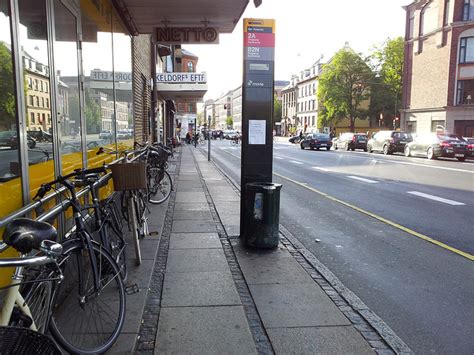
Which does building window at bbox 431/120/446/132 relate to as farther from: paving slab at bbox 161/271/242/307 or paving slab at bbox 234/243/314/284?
paving slab at bbox 161/271/242/307

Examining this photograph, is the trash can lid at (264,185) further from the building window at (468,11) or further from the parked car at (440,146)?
the building window at (468,11)

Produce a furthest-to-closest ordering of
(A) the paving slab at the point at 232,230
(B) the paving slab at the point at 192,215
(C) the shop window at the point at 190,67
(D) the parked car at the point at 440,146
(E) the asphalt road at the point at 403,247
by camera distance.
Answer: (C) the shop window at the point at 190,67 → (D) the parked car at the point at 440,146 → (B) the paving slab at the point at 192,215 → (A) the paving slab at the point at 232,230 → (E) the asphalt road at the point at 403,247

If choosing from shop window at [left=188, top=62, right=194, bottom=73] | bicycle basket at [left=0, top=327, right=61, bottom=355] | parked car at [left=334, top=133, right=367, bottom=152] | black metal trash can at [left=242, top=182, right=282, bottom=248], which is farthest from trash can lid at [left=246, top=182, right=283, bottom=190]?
shop window at [left=188, top=62, right=194, bottom=73]

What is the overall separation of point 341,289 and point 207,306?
1484mm

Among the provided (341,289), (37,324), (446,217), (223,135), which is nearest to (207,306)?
(341,289)

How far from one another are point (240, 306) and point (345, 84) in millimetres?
66710

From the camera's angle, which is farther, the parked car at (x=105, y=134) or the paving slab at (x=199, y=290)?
the parked car at (x=105, y=134)

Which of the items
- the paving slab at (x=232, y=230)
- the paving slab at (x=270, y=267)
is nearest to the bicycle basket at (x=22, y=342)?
the paving slab at (x=270, y=267)

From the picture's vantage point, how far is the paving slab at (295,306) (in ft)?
12.4

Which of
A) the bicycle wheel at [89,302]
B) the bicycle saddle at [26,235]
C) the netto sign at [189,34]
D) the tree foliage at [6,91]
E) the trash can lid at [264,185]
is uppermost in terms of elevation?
the netto sign at [189,34]

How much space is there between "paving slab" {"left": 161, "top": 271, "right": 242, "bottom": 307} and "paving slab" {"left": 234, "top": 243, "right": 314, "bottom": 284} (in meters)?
0.30

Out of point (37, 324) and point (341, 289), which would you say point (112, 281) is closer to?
point (37, 324)

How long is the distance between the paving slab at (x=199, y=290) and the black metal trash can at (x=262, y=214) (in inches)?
38.5

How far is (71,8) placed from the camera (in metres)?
5.32
